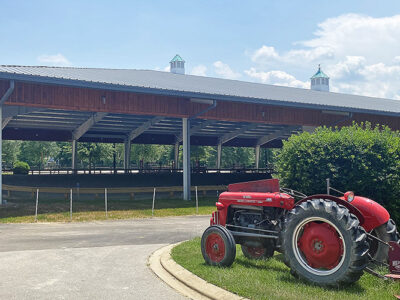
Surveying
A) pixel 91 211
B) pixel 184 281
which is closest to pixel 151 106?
pixel 91 211

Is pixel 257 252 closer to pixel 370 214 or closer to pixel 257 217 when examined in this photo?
pixel 257 217

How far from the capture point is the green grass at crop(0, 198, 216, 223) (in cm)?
1778

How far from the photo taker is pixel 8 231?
551 inches

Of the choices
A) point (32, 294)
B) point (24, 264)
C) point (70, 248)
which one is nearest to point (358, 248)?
point (32, 294)

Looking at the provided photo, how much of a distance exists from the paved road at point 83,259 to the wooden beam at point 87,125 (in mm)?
16451

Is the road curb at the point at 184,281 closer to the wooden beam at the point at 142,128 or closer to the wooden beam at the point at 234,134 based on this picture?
the wooden beam at the point at 142,128

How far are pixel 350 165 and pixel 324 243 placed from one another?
5476mm

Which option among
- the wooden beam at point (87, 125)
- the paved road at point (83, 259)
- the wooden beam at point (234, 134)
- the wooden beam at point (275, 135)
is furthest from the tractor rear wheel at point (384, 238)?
the wooden beam at point (275, 135)

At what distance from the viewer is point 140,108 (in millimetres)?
23688

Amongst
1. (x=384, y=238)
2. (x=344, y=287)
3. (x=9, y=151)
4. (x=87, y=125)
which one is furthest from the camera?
(x=9, y=151)

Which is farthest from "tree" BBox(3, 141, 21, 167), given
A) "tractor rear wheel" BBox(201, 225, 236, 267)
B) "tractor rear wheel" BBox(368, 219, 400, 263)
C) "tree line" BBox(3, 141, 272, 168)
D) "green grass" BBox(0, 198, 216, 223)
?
"tractor rear wheel" BBox(368, 219, 400, 263)

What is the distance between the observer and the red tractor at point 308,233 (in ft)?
19.2

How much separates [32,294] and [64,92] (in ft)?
54.4

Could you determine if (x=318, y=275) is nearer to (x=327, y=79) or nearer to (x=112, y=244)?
(x=112, y=244)
